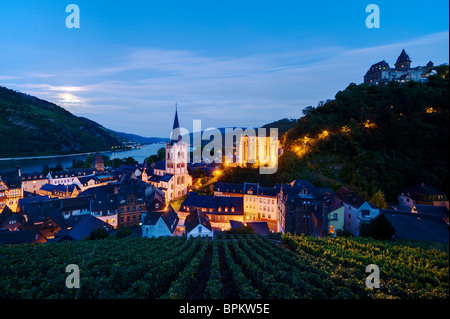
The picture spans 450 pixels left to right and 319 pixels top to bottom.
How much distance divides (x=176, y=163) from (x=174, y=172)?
2.28 metres

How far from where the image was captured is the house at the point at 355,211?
26344 millimetres

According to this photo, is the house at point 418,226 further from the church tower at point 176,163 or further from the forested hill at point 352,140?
the church tower at point 176,163

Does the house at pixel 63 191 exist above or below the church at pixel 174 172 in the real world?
below

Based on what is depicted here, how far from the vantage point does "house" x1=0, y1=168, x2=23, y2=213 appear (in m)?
41.9

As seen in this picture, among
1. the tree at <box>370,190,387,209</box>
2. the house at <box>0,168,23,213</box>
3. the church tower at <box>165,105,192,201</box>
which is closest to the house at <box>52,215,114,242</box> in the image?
the church tower at <box>165,105,192,201</box>

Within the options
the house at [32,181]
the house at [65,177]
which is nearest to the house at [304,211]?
the house at [65,177]

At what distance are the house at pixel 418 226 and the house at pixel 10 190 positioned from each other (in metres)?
60.9

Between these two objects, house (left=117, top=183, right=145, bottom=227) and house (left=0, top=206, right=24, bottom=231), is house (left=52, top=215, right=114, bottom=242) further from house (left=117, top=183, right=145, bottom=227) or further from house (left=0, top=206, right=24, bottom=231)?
house (left=0, top=206, right=24, bottom=231)

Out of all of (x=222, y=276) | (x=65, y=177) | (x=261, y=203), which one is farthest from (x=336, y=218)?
(x=65, y=177)

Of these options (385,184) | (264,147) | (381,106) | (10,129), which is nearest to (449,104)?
(385,184)

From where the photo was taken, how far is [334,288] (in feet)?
31.1

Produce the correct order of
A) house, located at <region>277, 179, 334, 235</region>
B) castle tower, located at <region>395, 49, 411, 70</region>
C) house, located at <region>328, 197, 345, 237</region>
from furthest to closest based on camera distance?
castle tower, located at <region>395, 49, 411, 70</region>, house, located at <region>328, 197, 345, 237</region>, house, located at <region>277, 179, 334, 235</region>

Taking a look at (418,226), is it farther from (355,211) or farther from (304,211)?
(304,211)
